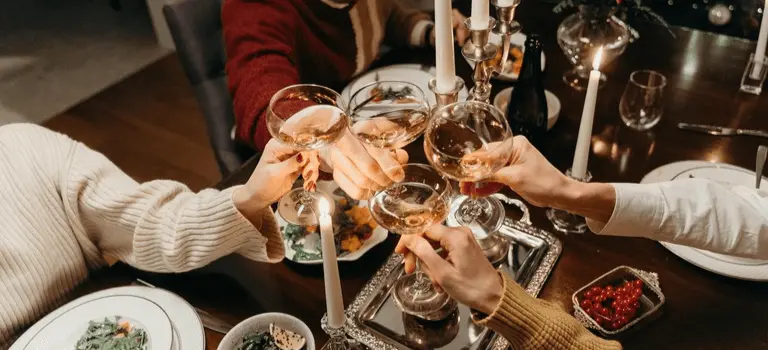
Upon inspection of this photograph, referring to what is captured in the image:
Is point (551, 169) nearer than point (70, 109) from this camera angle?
Yes

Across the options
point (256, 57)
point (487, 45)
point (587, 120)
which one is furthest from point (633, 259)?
point (256, 57)

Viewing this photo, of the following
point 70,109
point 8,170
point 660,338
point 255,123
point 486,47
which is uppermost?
point 486,47

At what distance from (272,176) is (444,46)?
388 mm

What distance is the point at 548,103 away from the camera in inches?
57.7

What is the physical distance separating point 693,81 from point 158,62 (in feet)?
9.47

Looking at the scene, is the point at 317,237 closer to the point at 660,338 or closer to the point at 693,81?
the point at 660,338

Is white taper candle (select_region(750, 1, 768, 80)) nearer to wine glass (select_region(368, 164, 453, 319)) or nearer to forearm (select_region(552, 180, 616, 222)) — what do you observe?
forearm (select_region(552, 180, 616, 222))

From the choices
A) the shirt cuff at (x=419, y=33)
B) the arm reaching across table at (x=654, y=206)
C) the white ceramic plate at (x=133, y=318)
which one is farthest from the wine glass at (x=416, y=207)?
the shirt cuff at (x=419, y=33)

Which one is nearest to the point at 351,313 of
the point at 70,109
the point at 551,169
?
the point at 551,169

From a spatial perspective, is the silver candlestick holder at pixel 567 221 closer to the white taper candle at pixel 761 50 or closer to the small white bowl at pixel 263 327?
the small white bowl at pixel 263 327

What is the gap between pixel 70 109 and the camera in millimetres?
3191

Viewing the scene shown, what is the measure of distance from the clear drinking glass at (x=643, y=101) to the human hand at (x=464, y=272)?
27.1 inches

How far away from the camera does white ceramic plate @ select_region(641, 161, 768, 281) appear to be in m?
1.08

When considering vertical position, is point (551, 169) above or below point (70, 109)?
above
